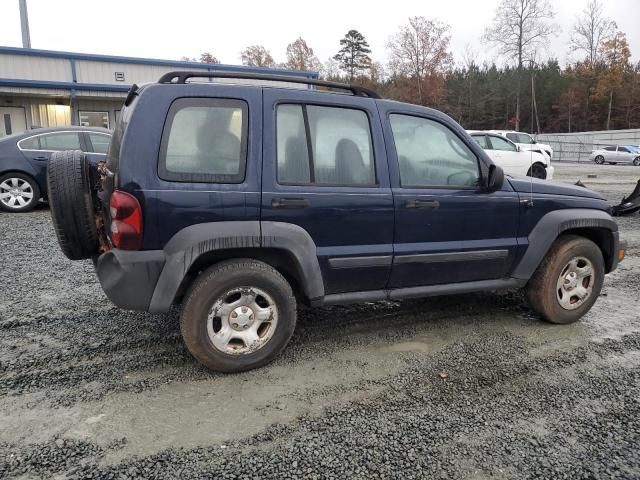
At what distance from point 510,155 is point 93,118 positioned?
15631 mm

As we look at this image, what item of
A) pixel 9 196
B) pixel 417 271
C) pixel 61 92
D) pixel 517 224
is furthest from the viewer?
pixel 61 92

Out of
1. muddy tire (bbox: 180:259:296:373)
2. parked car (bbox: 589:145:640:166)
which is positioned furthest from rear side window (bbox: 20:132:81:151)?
parked car (bbox: 589:145:640:166)

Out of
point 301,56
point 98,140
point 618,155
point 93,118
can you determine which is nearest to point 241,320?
point 98,140

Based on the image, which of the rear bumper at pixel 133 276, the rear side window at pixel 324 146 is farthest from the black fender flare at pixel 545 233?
the rear bumper at pixel 133 276

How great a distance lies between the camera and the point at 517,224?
4000mm

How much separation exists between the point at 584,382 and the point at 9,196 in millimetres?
9802

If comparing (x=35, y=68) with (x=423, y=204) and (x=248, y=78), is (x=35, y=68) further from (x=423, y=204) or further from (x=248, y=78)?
(x=423, y=204)

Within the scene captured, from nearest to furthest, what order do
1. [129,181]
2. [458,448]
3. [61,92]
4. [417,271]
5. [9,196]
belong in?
1. [458,448]
2. [129,181]
3. [417,271]
4. [9,196]
5. [61,92]

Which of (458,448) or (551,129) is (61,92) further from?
(551,129)

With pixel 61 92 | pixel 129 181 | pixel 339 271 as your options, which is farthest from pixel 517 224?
pixel 61 92

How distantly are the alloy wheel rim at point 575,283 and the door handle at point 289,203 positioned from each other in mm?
2416

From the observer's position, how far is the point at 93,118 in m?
19.1

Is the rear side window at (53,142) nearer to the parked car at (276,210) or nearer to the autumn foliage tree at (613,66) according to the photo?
the parked car at (276,210)

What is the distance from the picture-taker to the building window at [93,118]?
19.0 meters
